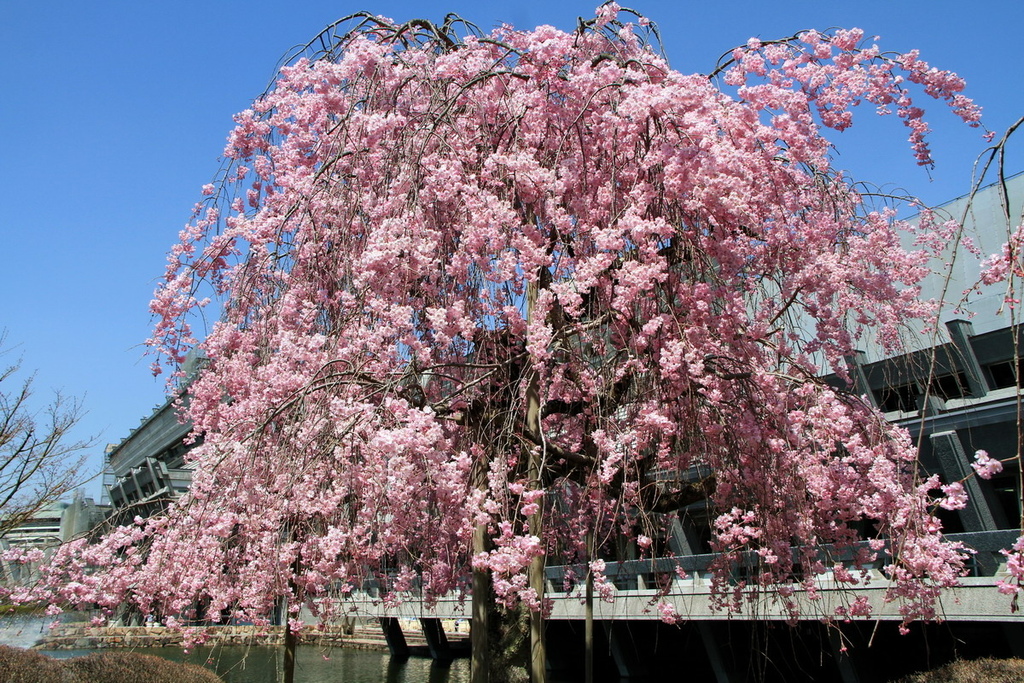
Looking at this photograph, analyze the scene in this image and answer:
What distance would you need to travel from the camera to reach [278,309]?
7125 mm

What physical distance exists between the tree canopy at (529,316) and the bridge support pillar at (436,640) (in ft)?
60.6

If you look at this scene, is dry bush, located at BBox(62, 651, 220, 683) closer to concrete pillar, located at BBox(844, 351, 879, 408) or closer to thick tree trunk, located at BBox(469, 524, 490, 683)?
thick tree trunk, located at BBox(469, 524, 490, 683)

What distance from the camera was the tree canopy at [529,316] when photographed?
558cm

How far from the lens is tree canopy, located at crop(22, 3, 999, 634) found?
558cm

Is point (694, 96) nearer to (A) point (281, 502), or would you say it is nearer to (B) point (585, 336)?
(B) point (585, 336)

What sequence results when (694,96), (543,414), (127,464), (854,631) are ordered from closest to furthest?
(694,96)
(543,414)
(854,631)
(127,464)

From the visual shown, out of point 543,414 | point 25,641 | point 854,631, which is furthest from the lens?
point 25,641

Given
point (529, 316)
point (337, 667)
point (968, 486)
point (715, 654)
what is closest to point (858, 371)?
point (968, 486)

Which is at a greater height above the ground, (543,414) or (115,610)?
(543,414)

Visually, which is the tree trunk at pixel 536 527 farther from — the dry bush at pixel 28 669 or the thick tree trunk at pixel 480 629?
the dry bush at pixel 28 669

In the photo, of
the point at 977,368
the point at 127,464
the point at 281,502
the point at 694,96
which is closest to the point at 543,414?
the point at 281,502

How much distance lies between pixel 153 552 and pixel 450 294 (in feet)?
10.7

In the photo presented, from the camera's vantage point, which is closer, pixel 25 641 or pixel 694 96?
pixel 694 96

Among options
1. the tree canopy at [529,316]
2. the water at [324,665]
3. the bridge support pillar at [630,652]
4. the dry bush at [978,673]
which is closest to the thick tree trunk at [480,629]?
the tree canopy at [529,316]
